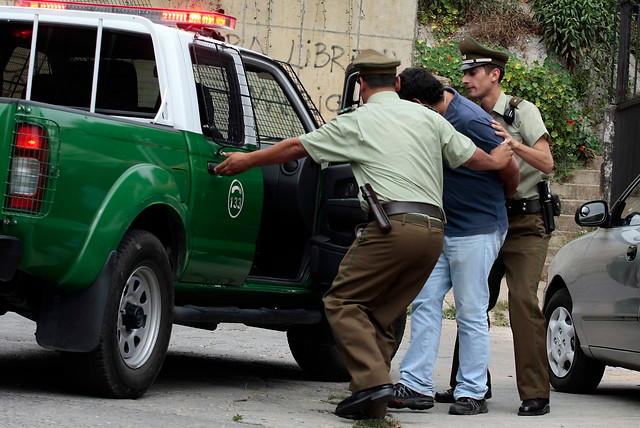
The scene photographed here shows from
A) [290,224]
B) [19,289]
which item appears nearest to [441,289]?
[290,224]

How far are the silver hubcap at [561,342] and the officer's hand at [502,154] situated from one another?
2.04 metres

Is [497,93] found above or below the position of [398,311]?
above

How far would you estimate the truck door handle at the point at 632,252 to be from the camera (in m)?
6.47

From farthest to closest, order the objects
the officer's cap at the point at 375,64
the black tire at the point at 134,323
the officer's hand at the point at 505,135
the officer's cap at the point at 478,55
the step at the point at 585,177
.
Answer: the step at the point at 585,177, the officer's cap at the point at 478,55, the officer's hand at the point at 505,135, the officer's cap at the point at 375,64, the black tire at the point at 134,323

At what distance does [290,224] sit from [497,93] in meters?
1.50

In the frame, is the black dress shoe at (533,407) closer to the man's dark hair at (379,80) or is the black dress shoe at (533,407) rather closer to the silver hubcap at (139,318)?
the man's dark hair at (379,80)

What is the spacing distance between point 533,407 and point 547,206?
1.14 meters

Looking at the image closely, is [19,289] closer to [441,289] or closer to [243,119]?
[243,119]

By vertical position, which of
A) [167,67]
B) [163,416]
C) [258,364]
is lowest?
[258,364]

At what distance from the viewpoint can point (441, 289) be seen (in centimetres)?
614

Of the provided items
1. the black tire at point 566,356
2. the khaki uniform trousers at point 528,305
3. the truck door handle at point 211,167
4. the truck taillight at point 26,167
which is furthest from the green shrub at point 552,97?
the truck taillight at point 26,167

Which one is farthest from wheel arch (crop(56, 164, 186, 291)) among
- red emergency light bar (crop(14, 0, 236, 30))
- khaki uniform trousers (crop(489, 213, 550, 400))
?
khaki uniform trousers (crop(489, 213, 550, 400))

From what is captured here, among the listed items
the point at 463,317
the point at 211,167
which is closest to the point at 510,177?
the point at 463,317

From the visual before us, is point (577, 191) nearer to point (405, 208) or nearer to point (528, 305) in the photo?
point (528, 305)
